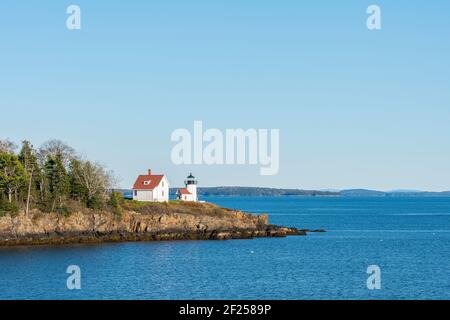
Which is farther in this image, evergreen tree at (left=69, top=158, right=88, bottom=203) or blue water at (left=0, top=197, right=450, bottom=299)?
evergreen tree at (left=69, top=158, right=88, bottom=203)

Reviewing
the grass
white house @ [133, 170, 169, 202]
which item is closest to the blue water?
the grass

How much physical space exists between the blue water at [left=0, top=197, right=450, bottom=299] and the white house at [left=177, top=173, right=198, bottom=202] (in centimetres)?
2419

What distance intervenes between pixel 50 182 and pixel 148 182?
61.3ft

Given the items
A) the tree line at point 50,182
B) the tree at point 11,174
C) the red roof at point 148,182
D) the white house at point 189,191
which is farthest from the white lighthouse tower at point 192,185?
the tree at point 11,174

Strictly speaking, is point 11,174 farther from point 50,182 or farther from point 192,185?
point 192,185

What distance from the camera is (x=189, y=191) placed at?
116562mm

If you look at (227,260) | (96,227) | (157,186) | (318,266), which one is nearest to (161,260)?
(227,260)

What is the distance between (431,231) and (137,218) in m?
56.3

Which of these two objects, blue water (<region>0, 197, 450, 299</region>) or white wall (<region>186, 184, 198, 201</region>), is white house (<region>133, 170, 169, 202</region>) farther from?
blue water (<region>0, 197, 450, 299</region>)

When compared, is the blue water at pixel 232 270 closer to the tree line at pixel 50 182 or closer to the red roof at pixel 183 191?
the tree line at pixel 50 182

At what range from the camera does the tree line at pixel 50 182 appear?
87.6 m

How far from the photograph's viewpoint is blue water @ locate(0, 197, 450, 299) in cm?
5100

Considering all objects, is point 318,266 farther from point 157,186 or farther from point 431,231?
point 431,231
